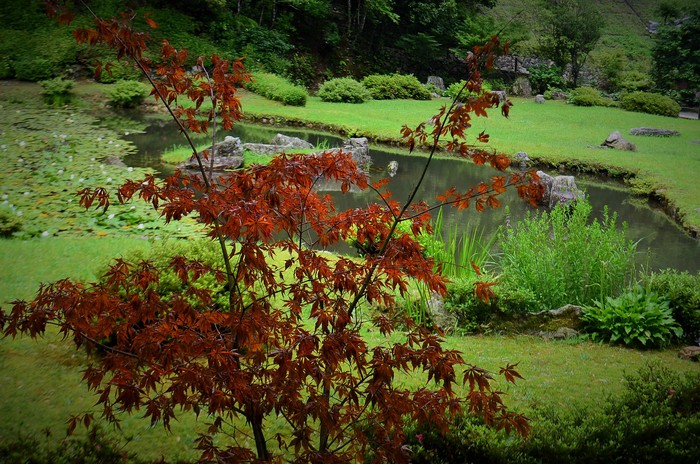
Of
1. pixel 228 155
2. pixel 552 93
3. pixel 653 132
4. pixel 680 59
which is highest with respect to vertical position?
pixel 680 59

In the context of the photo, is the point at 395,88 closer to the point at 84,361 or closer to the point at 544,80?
the point at 544,80

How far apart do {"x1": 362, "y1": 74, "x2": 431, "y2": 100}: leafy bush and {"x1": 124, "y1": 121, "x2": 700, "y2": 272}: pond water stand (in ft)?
21.6

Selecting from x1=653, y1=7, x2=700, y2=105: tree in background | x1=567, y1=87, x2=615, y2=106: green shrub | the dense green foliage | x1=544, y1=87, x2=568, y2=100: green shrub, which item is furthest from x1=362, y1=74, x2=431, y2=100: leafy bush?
the dense green foliage

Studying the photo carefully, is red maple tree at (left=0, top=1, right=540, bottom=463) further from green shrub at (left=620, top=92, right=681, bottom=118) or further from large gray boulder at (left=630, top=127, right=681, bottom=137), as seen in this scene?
green shrub at (left=620, top=92, right=681, bottom=118)

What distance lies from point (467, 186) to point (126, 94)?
9770 millimetres

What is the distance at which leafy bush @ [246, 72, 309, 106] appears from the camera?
→ 16.3 metres

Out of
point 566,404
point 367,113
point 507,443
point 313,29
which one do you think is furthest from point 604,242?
point 313,29

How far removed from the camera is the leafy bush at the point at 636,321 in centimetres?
450

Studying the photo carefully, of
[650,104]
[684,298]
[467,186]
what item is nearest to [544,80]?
[650,104]

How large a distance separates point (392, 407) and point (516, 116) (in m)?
16.1

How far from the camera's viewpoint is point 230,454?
6.67 ft

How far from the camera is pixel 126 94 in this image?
47.7 feet

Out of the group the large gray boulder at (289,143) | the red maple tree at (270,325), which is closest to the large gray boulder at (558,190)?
the large gray boulder at (289,143)

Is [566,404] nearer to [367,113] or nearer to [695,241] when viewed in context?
[695,241]
